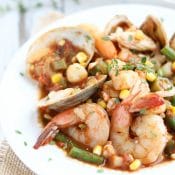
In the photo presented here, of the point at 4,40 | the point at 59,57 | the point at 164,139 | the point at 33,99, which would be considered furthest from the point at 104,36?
the point at 4,40

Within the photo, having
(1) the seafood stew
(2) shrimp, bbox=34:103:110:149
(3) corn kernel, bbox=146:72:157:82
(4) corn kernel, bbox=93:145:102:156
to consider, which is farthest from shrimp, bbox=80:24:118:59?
(4) corn kernel, bbox=93:145:102:156

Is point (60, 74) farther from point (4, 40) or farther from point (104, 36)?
point (4, 40)

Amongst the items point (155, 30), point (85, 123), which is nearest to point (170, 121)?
point (85, 123)

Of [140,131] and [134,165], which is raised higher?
[140,131]

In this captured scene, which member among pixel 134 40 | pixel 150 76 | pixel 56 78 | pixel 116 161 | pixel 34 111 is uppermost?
pixel 134 40

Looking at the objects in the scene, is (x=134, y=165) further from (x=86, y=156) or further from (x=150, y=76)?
Result: (x=150, y=76)

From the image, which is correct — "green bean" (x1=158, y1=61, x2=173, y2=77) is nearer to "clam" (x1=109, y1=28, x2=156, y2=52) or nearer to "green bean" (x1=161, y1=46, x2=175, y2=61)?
"green bean" (x1=161, y1=46, x2=175, y2=61)
